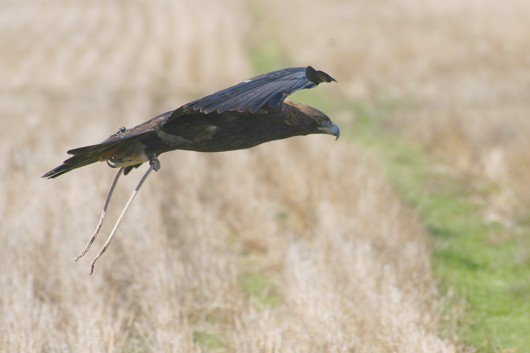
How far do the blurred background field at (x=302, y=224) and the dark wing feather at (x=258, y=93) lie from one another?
133cm

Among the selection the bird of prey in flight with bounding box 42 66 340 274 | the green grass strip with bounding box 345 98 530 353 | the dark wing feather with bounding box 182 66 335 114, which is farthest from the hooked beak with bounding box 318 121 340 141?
the green grass strip with bounding box 345 98 530 353

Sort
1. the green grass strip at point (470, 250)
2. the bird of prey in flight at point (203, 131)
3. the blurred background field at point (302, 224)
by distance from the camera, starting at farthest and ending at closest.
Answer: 1. the green grass strip at point (470, 250)
2. the blurred background field at point (302, 224)
3. the bird of prey in flight at point (203, 131)

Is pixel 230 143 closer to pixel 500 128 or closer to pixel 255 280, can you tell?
pixel 255 280

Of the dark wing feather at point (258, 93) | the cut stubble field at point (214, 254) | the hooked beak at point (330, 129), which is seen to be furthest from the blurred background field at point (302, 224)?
the dark wing feather at point (258, 93)

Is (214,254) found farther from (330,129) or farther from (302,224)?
(330,129)

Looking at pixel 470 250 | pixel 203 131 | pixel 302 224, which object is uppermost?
pixel 302 224

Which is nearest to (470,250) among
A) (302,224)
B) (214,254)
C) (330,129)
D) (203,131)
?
(302,224)

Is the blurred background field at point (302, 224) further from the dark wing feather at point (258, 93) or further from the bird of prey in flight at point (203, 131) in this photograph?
the dark wing feather at point (258, 93)

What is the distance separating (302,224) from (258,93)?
138 inches

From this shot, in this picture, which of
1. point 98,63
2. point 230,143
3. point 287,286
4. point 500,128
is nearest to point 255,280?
point 287,286

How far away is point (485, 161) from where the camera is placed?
8312mm

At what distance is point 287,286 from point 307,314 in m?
0.73

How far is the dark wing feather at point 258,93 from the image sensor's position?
337 centimetres

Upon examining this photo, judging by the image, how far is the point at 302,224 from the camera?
690 centimetres
